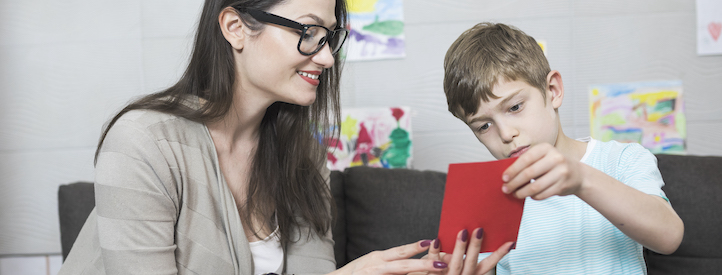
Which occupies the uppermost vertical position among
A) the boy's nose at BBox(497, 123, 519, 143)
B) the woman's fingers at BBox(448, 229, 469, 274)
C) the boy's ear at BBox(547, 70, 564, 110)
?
the boy's ear at BBox(547, 70, 564, 110)

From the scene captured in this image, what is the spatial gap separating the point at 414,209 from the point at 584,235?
71 cm

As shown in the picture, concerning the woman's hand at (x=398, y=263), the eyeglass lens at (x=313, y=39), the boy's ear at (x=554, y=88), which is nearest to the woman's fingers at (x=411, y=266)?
the woman's hand at (x=398, y=263)

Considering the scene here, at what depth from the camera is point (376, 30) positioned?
2.06 m

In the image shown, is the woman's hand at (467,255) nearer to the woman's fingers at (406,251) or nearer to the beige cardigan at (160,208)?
the woman's fingers at (406,251)

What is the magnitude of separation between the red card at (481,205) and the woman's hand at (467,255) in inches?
0.4

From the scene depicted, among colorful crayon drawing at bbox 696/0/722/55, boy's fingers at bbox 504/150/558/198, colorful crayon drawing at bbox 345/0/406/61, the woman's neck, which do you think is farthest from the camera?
colorful crayon drawing at bbox 345/0/406/61

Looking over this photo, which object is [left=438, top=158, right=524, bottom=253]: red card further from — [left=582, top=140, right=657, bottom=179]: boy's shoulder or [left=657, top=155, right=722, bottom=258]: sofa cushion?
[left=657, top=155, right=722, bottom=258]: sofa cushion

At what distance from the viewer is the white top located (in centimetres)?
137

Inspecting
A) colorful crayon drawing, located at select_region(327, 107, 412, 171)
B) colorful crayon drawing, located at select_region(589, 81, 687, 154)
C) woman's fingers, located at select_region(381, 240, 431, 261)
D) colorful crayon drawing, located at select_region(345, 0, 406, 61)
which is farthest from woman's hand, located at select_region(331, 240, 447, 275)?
colorful crayon drawing, located at select_region(589, 81, 687, 154)

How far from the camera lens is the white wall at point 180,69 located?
199 cm

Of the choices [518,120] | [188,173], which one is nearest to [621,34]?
[518,120]

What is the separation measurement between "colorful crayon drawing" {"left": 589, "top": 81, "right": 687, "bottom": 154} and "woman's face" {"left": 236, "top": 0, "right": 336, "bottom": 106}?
1285 millimetres

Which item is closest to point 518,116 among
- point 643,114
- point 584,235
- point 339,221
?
point 584,235

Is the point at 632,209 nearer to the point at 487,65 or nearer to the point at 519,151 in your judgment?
the point at 519,151
